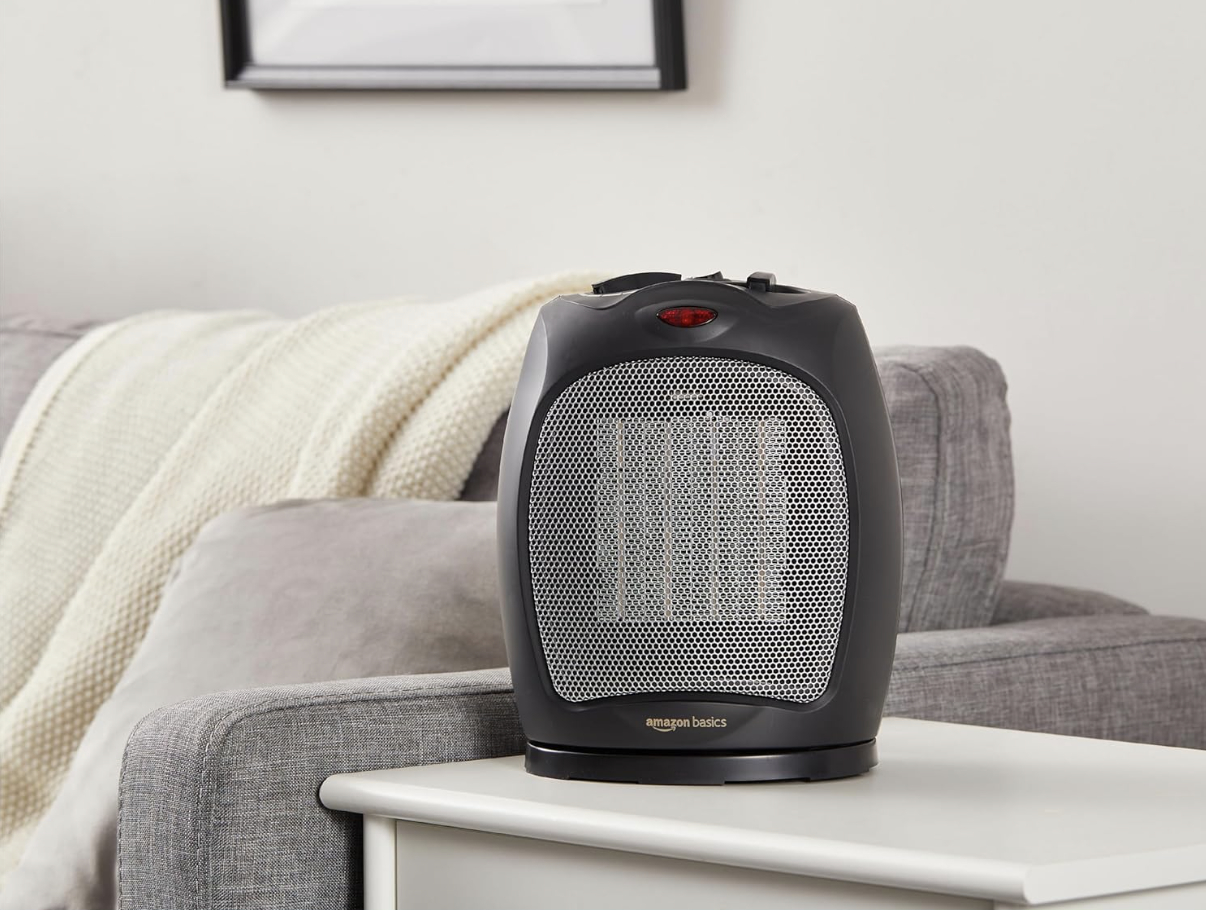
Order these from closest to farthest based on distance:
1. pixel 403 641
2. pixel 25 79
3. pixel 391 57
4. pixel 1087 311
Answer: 1. pixel 403 641
2. pixel 1087 311
3. pixel 391 57
4. pixel 25 79

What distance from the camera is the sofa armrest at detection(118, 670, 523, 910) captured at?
767mm

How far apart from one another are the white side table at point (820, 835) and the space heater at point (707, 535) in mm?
32

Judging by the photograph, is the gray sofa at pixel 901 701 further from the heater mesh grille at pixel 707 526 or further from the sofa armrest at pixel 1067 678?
the heater mesh grille at pixel 707 526

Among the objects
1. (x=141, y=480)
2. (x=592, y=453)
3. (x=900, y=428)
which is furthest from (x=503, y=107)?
(x=592, y=453)

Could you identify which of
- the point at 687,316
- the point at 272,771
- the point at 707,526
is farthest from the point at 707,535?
the point at 272,771

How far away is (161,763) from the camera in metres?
0.78

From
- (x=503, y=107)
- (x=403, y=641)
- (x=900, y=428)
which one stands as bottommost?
(x=403, y=641)

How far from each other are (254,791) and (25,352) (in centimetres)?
115

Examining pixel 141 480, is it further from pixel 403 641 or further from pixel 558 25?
pixel 558 25

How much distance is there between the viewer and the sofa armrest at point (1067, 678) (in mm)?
1045

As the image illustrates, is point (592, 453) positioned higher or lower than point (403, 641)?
higher

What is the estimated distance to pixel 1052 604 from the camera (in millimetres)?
1358

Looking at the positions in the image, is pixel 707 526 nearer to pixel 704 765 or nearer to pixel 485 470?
pixel 704 765

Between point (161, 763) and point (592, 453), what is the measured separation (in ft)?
0.88
